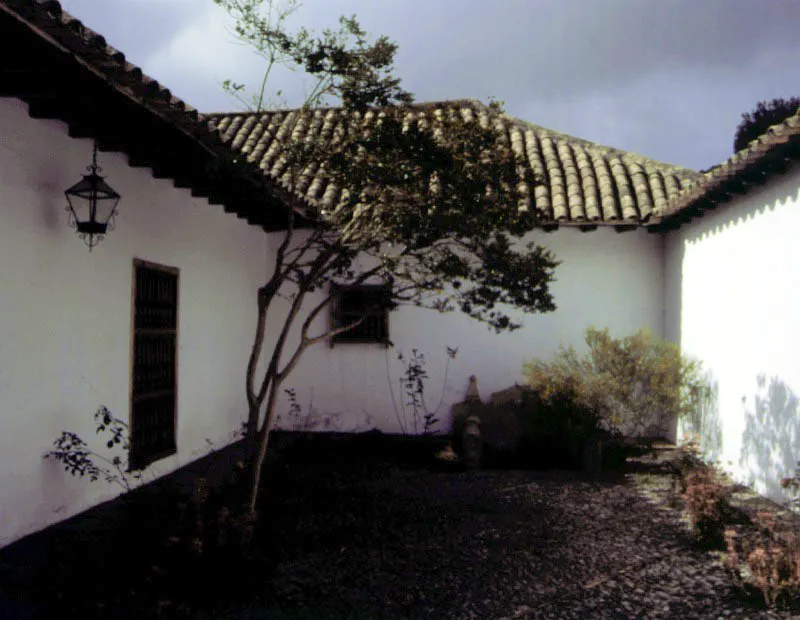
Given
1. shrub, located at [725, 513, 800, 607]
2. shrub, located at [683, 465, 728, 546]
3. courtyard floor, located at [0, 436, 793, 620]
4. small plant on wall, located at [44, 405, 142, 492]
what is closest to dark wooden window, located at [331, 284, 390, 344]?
courtyard floor, located at [0, 436, 793, 620]

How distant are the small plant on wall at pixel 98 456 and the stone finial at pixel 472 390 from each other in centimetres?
479

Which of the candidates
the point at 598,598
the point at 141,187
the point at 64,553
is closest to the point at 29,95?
the point at 141,187

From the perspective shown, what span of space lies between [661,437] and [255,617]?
298 inches

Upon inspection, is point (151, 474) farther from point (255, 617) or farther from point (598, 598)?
point (598, 598)

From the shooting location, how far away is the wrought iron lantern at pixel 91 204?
17.5ft

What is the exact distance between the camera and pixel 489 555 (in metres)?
5.15

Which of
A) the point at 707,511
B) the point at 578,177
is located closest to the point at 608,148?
the point at 578,177

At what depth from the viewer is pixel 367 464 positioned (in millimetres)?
8266

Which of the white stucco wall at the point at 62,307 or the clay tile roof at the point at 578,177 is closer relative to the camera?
the white stucco wall at the point at 62,307

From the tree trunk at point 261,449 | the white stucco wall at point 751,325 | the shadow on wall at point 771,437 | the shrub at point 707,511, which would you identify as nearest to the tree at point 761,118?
the white stucco wall at point 751,325

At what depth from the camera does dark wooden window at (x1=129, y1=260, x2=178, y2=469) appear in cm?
670

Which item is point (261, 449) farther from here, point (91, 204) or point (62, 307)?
point (91, 204)

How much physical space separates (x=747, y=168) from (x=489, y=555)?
13.8ft

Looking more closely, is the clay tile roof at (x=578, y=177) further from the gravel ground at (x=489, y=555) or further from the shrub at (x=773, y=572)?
the shrub at (x=773, y=572)
